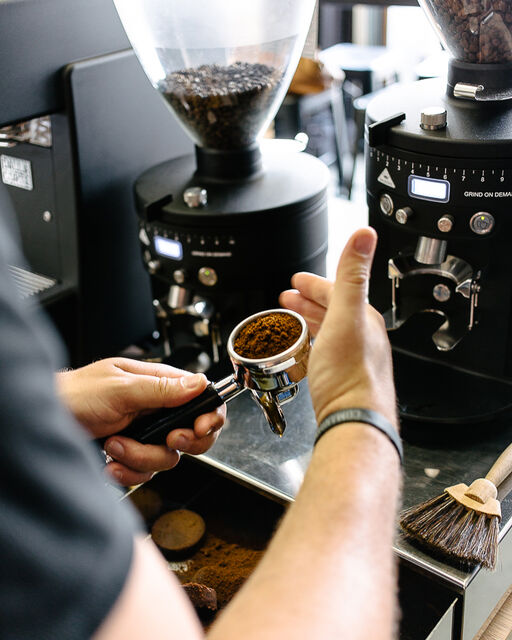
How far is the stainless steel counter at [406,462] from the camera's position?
37.3 inches

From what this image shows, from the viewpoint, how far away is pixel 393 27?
4.52 m

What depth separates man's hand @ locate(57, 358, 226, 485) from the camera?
3.02 feet

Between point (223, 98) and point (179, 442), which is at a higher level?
point (223, 98)

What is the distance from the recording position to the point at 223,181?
3.99 ft

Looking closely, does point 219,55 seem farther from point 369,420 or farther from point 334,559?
point 334,559

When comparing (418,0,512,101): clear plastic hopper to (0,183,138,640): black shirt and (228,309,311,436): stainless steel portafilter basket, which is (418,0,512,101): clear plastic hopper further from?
(0,183,138,640): black shirt

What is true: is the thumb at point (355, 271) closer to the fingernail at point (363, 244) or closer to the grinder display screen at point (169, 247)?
the fingernail at point (363, 244)

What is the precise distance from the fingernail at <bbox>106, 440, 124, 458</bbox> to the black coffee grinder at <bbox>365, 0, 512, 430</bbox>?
0.42 m

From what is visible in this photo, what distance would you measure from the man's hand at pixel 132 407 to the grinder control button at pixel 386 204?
1.13ft

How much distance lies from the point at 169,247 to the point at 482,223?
46cm

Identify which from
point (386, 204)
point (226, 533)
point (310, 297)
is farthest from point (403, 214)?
point (226, 533)

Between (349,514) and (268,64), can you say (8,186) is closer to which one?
(268,64)

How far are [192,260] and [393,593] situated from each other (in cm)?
65

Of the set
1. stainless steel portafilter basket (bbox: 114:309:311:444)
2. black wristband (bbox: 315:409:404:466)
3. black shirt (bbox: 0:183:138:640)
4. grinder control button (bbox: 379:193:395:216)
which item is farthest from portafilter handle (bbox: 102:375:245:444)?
black shirt (bbox: 0:183:138:640)
